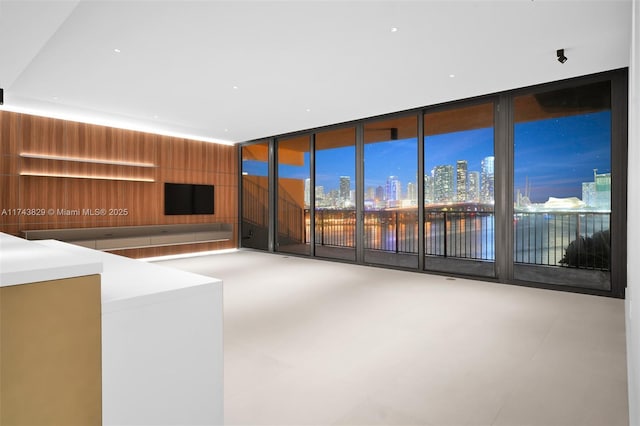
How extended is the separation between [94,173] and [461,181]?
699 centimetres

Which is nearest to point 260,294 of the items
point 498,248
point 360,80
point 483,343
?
point 483,343

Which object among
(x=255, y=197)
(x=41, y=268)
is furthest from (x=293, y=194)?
(x=41, y=268)

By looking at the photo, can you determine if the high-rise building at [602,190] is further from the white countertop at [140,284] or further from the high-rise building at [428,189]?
the white countertop at [140,284]

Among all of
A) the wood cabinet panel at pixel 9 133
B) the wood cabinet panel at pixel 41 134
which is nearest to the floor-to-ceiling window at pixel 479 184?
the wood cabinet panel at pixel 41 134

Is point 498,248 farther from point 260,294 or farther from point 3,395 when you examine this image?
point 3,395

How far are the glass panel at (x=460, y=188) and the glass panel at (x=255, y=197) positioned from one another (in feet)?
13.2

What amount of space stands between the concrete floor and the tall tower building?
10.5 feet

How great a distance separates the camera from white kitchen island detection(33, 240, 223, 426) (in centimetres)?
118

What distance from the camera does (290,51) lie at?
3857 mm

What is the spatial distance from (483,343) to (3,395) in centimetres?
304

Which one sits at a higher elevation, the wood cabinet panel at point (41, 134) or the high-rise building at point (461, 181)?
the wood cabinet panel at point (41, 134)

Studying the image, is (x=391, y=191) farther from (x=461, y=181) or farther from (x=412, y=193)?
(x=461, y=181)

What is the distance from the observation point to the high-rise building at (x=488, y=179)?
18.1 feet

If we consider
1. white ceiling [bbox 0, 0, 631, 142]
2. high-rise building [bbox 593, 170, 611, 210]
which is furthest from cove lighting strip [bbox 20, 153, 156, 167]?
high-rise building [bbox 593, 170, 611, 210]
